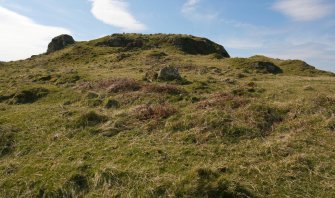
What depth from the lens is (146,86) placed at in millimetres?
22594

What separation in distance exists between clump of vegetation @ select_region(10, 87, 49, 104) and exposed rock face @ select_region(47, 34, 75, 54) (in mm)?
55108

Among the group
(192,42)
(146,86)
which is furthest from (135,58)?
(146,86)

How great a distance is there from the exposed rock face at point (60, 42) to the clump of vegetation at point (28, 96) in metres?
55.1

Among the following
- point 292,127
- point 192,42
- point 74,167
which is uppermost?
point 192,42

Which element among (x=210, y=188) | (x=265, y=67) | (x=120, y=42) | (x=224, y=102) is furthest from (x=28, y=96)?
(x=120, y=42)

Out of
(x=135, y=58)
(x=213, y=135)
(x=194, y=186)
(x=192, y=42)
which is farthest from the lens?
(x=192, y=42)

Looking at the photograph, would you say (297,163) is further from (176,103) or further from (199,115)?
(176,103)

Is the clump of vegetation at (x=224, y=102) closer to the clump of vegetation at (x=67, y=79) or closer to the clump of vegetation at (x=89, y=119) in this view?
the clump of vegetation at (x=89, y=119)

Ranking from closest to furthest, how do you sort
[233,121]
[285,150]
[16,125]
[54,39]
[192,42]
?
[285,150] → [233,121] → [16,125] → [192,42] → [54,39]

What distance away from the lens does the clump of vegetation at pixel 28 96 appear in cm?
2291

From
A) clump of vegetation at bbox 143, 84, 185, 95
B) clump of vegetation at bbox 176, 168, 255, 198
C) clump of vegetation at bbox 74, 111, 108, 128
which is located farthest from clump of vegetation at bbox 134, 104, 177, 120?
clump of vegetation at bbox 176, 168, 255, 198

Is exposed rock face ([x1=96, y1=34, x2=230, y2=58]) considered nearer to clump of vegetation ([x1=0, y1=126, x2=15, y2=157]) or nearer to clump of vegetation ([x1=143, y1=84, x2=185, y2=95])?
clump of vegetation ([x1=143, y1=84, x2=185, y2=95])

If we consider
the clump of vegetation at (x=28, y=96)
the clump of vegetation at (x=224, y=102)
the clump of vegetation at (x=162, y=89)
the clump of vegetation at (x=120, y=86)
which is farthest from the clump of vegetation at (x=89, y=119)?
the clump of vegetation at (x=28, y=96)

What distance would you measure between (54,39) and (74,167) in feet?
235
